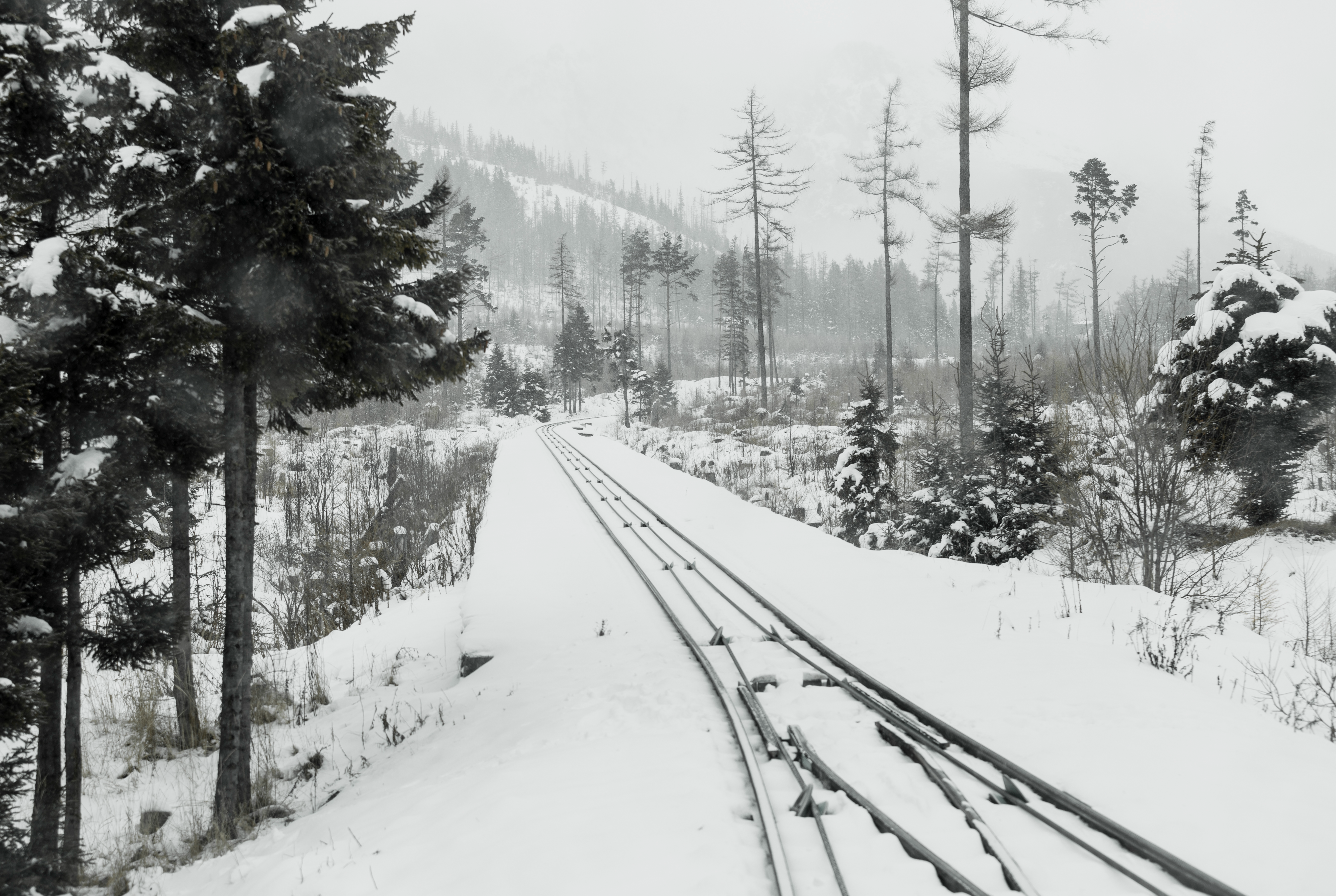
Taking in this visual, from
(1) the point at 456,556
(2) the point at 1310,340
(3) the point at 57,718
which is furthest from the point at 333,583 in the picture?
(2) the point at 1310,340

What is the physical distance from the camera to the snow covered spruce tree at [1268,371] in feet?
40.4

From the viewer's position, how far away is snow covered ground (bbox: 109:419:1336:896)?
3.42 meters

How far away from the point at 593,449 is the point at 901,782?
77.6 ft

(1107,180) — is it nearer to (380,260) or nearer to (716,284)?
(716,284)

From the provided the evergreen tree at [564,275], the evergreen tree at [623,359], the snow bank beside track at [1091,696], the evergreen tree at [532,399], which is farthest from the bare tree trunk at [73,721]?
the evergreen tree at [564,275]

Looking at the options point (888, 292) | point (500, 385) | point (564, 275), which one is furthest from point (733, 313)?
point (564, 275)

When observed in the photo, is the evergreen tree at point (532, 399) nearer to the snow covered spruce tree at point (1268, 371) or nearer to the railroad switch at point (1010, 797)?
the snow covered spruce tree at point (1268, 371)

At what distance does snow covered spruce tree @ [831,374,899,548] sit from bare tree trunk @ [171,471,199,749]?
1163cm

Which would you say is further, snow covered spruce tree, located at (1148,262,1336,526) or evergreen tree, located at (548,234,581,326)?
evergreen tree, located at (548,234,581,326)

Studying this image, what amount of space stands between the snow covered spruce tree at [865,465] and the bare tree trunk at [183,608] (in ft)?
38.2

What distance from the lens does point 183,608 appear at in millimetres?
6285

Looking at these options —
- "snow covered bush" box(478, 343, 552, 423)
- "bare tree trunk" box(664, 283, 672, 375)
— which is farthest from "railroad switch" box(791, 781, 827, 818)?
"snow covered bush" box(478, 343, 552, 423)

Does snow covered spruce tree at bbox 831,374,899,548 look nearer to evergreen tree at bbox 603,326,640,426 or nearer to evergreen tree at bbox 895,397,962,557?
evergreen tree at bbox 895,397,962,557

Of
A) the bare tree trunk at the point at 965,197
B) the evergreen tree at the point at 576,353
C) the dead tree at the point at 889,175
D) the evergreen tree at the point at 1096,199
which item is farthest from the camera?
the evergreen tree at the point at 576,353
